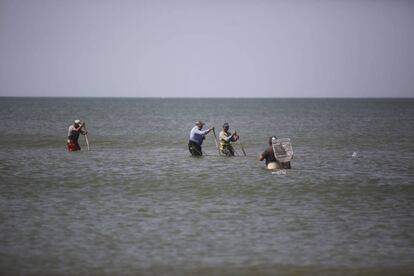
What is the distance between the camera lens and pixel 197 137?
27219 mm

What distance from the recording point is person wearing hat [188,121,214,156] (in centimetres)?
2642

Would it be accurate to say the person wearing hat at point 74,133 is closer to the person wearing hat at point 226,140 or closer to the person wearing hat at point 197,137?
the person wearing hat at point 197,137

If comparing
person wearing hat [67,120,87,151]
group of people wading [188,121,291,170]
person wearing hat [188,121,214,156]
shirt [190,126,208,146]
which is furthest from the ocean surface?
person wearing hat [67,120,87,151]

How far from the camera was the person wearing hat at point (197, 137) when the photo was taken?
26422mm

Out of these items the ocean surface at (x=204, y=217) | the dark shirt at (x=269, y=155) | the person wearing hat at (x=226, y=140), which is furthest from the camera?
the person wearing hat at (x=226, y=140)

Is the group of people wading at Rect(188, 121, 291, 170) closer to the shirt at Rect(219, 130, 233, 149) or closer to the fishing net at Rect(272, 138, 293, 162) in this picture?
the shirt at Rect(219, 130, 233, 149)

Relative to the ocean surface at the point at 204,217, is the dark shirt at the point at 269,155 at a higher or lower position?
higher

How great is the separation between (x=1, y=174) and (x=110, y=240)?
11.0 meters

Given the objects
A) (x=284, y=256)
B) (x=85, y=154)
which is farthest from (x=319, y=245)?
(x=85, y=154)

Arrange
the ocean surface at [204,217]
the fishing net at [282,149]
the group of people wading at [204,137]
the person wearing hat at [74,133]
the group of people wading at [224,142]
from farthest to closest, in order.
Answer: the person wearing hat at [74,133] < the group of people wading at [204,137] < the group of people wading at [224,142] < the fishing net at [282,149] < the ocean surface at [204,217]

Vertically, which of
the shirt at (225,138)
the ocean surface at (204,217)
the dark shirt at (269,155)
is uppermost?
A: the shirt at (225,138)

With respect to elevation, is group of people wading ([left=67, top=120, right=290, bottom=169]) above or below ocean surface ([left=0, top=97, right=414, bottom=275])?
above

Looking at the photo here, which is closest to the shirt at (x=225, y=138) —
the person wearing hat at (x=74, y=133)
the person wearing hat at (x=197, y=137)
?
the person wearing hat at (x=197, y=137)

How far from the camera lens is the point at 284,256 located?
1203 centimetres
